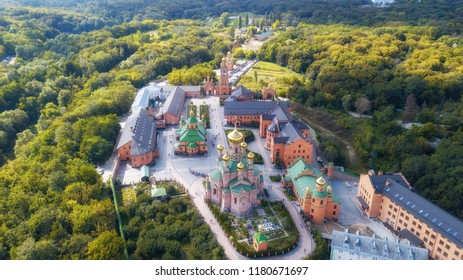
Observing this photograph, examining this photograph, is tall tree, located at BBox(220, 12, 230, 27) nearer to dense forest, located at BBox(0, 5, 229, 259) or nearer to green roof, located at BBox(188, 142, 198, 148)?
dense forest, located at BBox(0, 5, 229, 259)

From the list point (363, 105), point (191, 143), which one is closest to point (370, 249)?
point (191, 143)

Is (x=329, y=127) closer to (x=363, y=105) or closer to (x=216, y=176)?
(x=363, y=105)

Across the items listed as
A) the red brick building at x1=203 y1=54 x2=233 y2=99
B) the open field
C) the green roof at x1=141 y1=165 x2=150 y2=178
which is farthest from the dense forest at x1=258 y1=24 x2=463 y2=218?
the green roof at x1=141 y1=165 x2=150 y2=178

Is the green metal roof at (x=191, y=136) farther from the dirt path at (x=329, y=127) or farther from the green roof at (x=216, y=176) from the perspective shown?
the dirt path at (x=329, y=127)

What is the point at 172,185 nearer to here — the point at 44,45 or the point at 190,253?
the point at 190,253

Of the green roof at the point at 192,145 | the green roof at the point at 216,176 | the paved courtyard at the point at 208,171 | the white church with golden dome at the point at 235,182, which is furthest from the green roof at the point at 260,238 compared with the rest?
the green roof at the point at 192,145
